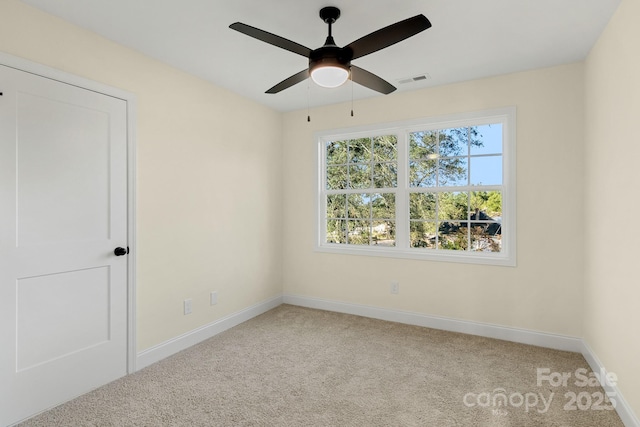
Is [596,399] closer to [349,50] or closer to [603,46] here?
[603,46]

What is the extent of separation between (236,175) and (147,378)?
2.06 m

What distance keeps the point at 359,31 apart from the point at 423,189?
1869 mm

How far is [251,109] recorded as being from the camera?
389 centimetres

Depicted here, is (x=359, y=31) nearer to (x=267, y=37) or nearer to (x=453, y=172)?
(x=267, y=37)

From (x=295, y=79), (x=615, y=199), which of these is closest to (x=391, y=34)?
(x=295, y=79)

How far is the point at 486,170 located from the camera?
134 inches

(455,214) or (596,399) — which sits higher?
(455,214)

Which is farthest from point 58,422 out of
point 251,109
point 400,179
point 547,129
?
point 547,129

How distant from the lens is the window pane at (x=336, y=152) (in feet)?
13.8

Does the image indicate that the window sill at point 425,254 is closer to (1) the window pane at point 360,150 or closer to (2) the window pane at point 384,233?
(2) the window pane at point 384,233

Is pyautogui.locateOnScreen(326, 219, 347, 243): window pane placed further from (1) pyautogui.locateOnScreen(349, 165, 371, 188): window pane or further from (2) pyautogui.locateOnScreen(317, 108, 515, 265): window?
(1) pyautogui.locateOnScreen(349, 165, 371, 188): window pane

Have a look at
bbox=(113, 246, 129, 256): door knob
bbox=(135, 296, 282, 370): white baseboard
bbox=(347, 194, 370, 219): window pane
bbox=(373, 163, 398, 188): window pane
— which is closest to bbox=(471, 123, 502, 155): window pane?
bbox=(373, 163, 398, 188): window pane

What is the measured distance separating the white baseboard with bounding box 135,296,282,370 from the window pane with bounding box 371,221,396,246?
4.99ft

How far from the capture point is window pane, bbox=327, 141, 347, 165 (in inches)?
165
